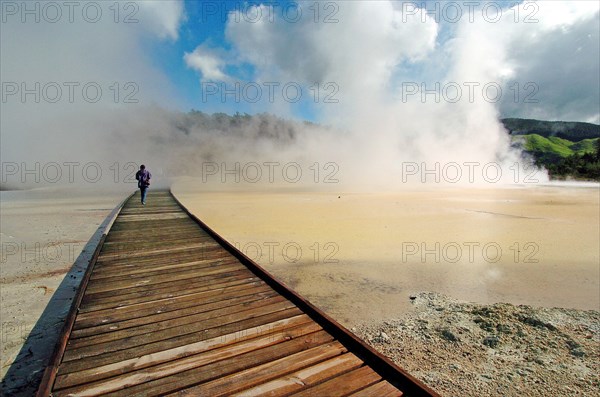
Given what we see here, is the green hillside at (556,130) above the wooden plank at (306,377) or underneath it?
above

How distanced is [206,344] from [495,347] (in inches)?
147

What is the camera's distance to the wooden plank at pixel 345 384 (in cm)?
235

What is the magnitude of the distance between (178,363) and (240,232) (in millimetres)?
8796

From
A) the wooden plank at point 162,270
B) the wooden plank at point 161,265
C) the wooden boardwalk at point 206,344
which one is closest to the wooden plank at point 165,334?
the wooden boardwalk at point 206,344

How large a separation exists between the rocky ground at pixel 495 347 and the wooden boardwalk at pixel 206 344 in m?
1.36

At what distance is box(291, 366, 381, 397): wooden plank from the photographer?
7.70ft

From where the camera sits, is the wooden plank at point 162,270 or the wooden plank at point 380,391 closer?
the wooden plank at point 380,391

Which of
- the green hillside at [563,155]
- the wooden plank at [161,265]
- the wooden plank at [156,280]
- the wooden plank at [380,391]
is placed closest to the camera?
the wooden plank at [380,391]

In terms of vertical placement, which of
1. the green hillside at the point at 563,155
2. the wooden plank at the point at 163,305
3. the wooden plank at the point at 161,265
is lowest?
the wooden plank at the point at 163,305

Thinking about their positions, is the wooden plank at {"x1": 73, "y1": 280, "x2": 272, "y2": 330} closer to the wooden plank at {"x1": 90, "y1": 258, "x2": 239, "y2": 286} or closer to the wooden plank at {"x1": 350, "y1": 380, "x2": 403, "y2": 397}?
the wooden plank at {"x1": 90, "y1": 258, "x2": 239, "y2": 286}

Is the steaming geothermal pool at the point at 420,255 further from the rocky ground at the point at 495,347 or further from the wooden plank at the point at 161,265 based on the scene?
the wooden plank at the point at 161,265

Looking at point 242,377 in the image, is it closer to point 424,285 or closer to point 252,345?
point 252,345

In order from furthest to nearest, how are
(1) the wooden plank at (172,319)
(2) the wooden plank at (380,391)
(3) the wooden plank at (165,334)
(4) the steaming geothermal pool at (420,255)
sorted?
(4) the steaming geothermal pool at (420,255) → (1) the wooden plank at (172,319) → (3) the wooden plank at (165,334) → (2) the wooden plank at (380,391)

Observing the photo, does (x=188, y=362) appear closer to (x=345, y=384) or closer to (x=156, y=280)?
(x=345, y=384)
